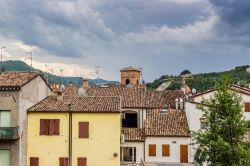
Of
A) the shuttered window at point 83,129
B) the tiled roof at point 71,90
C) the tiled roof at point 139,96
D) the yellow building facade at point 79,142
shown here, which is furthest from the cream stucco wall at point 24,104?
the tiled roof at point 139,96

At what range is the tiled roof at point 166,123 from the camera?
43.0 meters

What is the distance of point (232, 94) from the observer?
2700 centimetres

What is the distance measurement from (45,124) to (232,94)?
17.0m

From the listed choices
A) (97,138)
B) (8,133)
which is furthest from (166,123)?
(8,133)

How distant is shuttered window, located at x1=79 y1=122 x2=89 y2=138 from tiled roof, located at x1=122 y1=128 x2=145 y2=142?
6908mm

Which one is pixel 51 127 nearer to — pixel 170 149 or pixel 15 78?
pixel 15 78

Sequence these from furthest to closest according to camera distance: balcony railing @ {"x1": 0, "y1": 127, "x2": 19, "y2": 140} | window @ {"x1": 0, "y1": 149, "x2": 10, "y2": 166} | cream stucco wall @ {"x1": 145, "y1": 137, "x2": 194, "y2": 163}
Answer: cream stucco wall @ {"x1": 145, "y1": 137, "x2": 194, "y2": 163}
window @ {"x1": 0, "y1": 149, "x2": 10, "y2": 166}
balcony railing @ {"x1": 0, "y1": 127, "x2": 19, "y2": 140}

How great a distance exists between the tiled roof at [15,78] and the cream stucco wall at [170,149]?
12.9 m

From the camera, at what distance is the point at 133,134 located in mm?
43938

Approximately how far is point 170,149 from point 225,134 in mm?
16836

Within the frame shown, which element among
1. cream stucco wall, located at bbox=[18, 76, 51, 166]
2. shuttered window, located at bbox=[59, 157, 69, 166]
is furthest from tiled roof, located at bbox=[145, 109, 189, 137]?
cream stucco wall, located at bbox=[18, 76, 51, 166]

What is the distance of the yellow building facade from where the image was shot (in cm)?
3709

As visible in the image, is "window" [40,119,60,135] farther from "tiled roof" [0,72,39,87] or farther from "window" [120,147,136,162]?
"window" [120,147,136,162]

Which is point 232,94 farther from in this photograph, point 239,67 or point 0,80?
point 239,67
